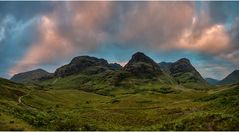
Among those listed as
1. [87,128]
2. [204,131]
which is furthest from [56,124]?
[204,131]

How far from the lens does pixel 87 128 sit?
55.8 meters

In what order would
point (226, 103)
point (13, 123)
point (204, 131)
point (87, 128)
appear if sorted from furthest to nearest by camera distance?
point (226, 103) < point (87, 128) < point (13, 123) < point (204, 131)

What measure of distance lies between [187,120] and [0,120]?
94.5 ft

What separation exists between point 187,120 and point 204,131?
11.1 meters

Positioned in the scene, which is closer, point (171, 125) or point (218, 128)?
point (218, 128)

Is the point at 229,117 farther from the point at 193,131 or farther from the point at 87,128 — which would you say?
the point at 87,128

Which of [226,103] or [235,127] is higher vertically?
[226,103]

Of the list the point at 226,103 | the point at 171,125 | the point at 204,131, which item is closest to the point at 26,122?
the point at 171,125

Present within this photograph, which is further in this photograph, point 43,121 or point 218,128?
point 43,121

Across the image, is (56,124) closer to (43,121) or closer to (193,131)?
(43,121)

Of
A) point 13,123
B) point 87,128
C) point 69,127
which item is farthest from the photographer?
point 87,128

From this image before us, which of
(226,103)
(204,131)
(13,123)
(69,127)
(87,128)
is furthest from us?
(226,103)

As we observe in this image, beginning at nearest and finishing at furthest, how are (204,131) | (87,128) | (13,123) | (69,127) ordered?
(204,131) → (13,123) → (69,127) → (87,128)

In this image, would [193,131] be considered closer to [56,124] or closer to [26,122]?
[56,124]
